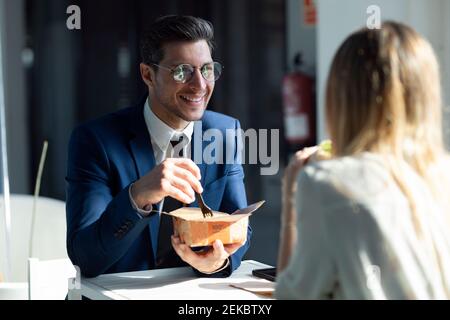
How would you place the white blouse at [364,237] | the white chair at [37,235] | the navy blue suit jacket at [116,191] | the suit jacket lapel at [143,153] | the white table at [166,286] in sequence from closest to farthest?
the white blouse at [364,237], the white table at [166,286], the navy blue suit jacket at [116,191], the suit jacket lapel at [143,153], the white chair at [37,235]

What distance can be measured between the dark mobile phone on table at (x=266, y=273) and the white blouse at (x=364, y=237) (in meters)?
0.65

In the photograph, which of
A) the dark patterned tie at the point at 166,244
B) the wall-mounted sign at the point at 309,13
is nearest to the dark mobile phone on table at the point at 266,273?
the dark patterned tie at the point at 166,244

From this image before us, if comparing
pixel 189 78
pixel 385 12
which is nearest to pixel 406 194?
pixel 189 78

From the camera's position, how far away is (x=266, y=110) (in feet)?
16.6

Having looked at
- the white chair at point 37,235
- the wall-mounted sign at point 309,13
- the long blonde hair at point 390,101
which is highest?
the wall-mounted sign at point 309,13

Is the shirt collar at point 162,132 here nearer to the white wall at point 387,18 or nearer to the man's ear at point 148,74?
the man's ear at point 148,74

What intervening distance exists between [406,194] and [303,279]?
211 millimetres

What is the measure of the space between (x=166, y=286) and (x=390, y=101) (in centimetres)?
81

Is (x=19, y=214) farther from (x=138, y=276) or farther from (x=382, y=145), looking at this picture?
(x=382, y=145)

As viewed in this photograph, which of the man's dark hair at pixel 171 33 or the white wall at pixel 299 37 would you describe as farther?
the white wall at pixel 299 37

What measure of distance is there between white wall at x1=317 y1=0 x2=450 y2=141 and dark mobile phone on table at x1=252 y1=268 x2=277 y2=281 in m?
1.23

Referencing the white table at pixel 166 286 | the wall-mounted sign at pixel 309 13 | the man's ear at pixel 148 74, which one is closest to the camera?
the white table at pixel 166 286

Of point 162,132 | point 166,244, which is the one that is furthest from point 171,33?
point 166,244

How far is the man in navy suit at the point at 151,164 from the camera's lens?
6.35ft
